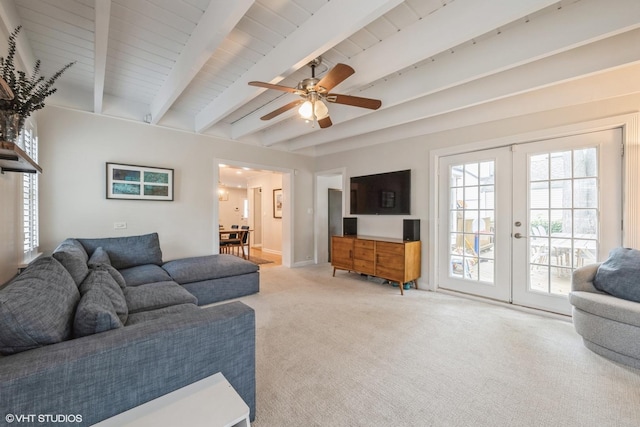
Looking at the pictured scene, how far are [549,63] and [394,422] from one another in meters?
3.29

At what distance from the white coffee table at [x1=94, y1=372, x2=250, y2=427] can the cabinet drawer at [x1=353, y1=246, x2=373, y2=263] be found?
3430 mm

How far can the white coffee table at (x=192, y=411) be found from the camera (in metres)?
0.97

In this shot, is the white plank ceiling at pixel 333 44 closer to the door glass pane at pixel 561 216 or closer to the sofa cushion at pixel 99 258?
the door glass pane at pixel 561 216

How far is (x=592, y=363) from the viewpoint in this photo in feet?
6.93

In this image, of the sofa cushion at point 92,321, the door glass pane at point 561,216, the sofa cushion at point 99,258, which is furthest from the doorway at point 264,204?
the door glass pane at point 561,216

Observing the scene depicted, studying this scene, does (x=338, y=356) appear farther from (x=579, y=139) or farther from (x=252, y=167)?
(x=252, y=167)

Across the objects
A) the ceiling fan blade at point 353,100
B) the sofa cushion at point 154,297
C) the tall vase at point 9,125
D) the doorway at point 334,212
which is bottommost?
the sofa cushion at point 154,297

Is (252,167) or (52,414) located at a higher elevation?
(252,167)

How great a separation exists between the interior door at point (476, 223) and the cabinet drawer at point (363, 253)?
1064mm

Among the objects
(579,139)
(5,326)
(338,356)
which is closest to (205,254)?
(338,356)

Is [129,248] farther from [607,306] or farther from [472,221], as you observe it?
[607,306]

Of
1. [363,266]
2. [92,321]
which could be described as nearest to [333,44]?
[92,321]

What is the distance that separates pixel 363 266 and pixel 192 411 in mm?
3672

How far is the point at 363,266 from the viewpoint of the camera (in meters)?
4.48
